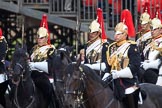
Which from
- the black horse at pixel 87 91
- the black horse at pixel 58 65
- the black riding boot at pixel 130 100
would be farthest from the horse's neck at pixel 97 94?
the black horse at pixel 58 65

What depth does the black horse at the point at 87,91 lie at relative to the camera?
11586 mm

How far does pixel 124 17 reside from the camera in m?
13.6

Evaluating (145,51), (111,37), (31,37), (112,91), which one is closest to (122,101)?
(112,91)

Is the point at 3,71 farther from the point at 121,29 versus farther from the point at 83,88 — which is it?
the point at 83,88

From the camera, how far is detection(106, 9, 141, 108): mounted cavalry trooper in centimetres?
1277

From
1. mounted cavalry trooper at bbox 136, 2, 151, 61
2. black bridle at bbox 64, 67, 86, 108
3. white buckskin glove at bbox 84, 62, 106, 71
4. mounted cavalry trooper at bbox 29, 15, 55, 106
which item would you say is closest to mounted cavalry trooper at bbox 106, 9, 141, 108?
white buckskin glove at bbox 84, 62, 106, 71

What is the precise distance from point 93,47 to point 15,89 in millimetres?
1725

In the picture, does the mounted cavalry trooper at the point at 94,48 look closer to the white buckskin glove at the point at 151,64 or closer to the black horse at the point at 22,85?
the white buckskin glove at the point at 151,64

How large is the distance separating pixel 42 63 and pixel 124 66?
8.96ft

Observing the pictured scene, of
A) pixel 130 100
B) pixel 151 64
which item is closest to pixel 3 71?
pixel 151 64

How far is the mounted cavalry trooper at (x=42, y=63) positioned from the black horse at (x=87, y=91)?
2.41m

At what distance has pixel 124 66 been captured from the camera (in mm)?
12891

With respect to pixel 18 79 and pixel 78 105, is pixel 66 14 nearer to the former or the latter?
pixel 18 79

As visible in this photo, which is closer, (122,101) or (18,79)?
(122,101)
